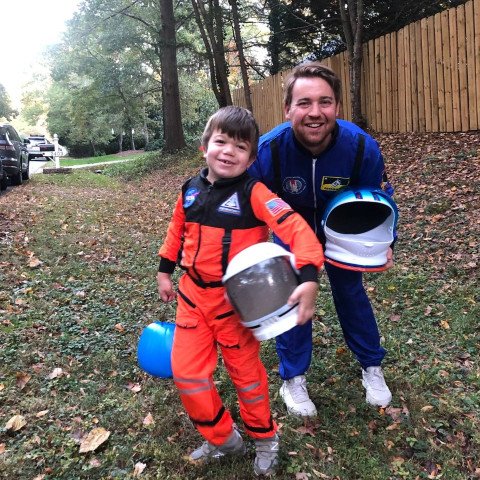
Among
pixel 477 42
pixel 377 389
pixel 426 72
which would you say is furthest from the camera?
pixel 426 72

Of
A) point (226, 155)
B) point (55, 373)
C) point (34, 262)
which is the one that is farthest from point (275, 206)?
point (34, 262)

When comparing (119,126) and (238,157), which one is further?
(119,126)

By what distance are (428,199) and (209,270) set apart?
5585 millimetres

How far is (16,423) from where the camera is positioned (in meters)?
2.99

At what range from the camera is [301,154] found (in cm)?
265

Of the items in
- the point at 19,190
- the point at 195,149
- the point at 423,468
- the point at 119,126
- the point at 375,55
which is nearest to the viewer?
the point at 423,468

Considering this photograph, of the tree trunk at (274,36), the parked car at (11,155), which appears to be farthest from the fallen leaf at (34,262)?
the tree trunk at (274,36)

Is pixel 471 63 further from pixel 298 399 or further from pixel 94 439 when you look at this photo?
pixel 94 439

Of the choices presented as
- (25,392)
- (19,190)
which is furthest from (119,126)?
(25,392)

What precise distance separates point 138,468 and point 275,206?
1637 mm

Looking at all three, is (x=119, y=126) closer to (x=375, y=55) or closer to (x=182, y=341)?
(x=375, y=55)

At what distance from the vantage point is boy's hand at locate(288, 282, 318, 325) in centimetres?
198

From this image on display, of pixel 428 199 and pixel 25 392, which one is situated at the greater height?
pixel 428 199

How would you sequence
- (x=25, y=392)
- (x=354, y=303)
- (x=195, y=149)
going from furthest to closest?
(x=195, y=149) < (x=25, y=392) < (x=354, y=303)
